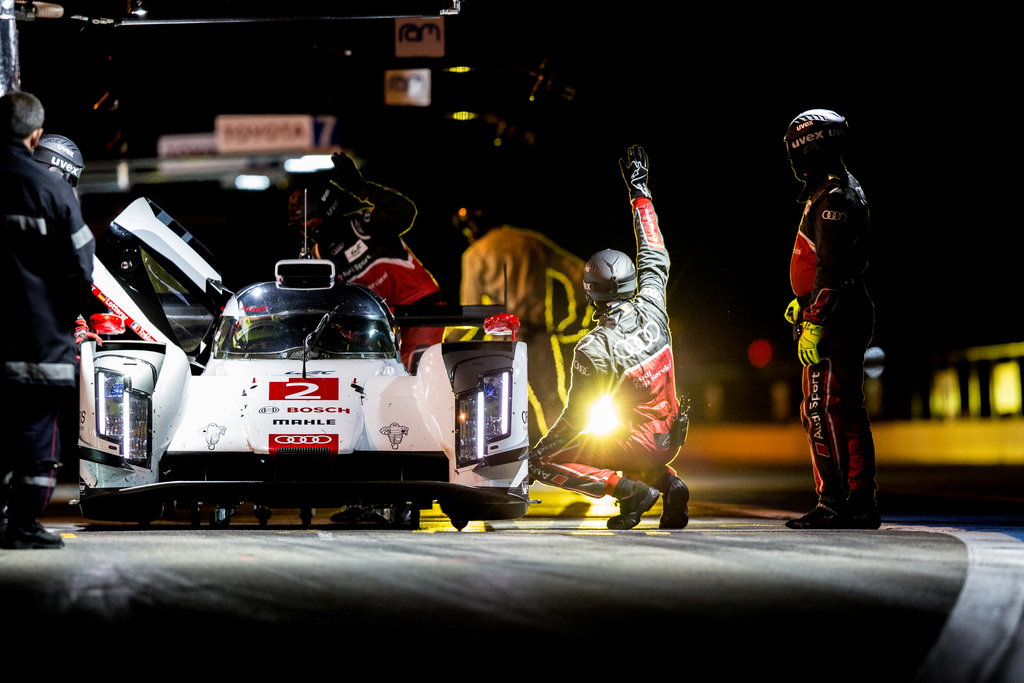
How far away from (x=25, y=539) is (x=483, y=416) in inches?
89.4

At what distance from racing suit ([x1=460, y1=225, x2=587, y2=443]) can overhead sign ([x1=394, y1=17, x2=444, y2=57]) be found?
4.84m

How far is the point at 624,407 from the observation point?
7340 millimetres

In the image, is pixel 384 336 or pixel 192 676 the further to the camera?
pixel 384 336

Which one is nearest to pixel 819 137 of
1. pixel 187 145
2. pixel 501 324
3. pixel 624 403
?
pixel 624 403

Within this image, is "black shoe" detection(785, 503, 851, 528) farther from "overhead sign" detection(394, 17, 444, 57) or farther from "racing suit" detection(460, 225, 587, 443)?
"overhead sign" detection(394, 17, 444, 57)

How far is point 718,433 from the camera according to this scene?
25391mm

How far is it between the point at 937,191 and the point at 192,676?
773 inches

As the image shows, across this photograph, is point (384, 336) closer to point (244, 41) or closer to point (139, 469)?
point (139, 469)

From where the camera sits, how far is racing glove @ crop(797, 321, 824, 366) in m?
7.06

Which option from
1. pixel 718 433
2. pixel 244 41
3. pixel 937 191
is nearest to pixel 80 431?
pixel 244 41

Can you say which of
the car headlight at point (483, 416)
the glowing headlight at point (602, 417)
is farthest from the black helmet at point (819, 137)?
the car headlight at point (483, 416)

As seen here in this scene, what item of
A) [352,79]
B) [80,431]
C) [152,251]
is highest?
[352,79]

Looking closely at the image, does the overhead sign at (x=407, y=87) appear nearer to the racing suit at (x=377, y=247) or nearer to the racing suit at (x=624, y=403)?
the racing suit at (x=377, y=247)

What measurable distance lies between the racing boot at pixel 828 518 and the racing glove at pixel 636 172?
7.31ft
